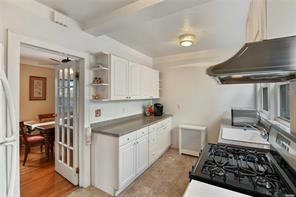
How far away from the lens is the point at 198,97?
3957mm

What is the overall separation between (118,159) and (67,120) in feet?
3.84

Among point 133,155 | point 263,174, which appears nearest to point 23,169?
point 133,155

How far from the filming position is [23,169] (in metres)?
2.99

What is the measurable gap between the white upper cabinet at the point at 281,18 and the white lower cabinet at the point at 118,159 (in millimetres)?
1953

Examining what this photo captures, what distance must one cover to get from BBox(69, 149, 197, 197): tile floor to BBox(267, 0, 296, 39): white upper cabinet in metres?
2.27

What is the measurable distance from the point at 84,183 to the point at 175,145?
2525 millimetres

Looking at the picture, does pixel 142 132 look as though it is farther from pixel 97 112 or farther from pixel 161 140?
pixel 161 140

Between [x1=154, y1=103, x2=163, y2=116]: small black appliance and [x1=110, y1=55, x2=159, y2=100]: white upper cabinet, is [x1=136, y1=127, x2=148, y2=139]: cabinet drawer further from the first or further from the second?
[x1=154, y1=103, x2=163, y2=116]: small black appliance


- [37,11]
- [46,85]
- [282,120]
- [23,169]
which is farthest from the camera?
[46,85]

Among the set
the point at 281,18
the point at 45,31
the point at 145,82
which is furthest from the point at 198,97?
the point at 45,31

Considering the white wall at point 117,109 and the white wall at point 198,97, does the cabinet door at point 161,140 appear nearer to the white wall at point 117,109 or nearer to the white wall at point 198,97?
the white wall at point 198,97

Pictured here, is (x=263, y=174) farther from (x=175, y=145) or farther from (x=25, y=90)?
(x=25, y=90)

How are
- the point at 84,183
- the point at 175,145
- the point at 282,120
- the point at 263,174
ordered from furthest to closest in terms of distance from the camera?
1. the point at 175,145
2. the point at 84,183
3. the point at 282,120
4. the point at 263,174

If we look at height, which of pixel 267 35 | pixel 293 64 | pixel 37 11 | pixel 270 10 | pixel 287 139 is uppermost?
pixel 37 11
